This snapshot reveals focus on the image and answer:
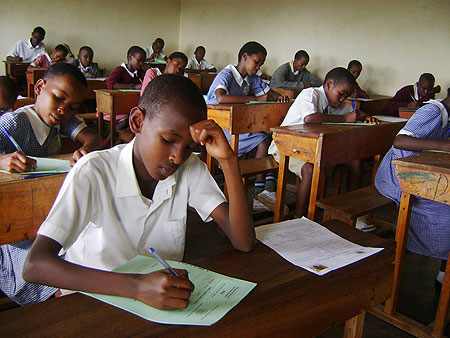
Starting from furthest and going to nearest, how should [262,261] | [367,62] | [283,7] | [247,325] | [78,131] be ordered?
[283,7], [367,62], [78,131], [262,261], [247,325]

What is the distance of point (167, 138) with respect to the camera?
3.48 ft

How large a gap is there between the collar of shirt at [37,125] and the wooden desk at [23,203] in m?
0.42

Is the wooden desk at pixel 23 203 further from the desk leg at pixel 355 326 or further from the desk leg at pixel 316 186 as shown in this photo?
the desk leg at pixel 316 186

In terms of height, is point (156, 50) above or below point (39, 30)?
below

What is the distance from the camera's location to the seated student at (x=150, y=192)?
982 millimetres

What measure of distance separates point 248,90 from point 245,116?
1.07m

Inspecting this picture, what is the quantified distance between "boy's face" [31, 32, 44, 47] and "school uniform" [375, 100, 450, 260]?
787cm

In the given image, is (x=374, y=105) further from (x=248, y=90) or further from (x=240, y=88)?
(x=240, y=88)

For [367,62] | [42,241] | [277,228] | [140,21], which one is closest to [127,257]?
[42,241]

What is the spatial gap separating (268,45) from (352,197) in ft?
20.7

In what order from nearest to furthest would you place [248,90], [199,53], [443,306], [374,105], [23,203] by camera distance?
1. [23,203]
2. [443,306]
3. [248,90]
4. [374,105]
5. [199,53]

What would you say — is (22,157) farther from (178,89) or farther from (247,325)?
(247,325)

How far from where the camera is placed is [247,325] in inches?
31.5

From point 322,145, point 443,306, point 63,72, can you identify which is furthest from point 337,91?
point 63,72
